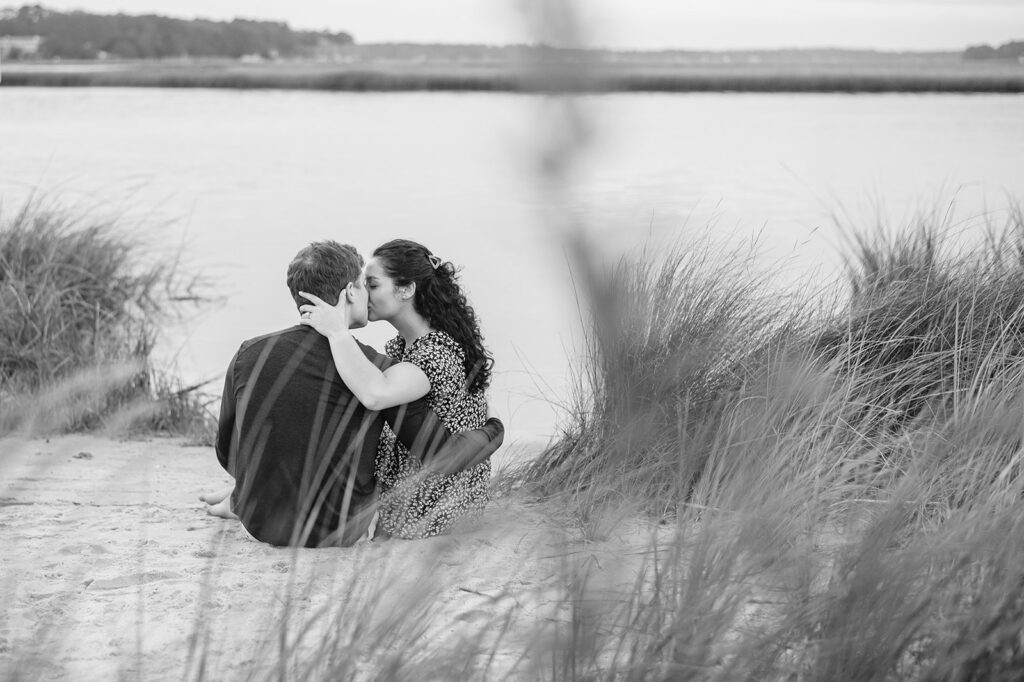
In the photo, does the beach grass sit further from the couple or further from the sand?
the couple

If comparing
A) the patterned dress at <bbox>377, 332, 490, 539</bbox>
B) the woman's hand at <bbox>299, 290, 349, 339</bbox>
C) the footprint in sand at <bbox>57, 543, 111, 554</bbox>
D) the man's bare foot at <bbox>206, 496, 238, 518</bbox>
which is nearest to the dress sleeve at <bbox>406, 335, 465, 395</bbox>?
the patterned dress at <bbox>377, 332, 490, 539</bbox>

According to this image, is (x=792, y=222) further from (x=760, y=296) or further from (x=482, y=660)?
(x=482, y=660)

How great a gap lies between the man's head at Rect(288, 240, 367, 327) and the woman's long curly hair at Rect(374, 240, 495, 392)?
0.13 meters

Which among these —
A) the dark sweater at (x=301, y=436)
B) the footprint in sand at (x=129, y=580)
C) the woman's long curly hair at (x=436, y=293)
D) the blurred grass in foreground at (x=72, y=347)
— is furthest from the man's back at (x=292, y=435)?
the blurred grass in foreground at (x=72, y=347)

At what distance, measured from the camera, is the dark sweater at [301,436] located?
9.13 ft

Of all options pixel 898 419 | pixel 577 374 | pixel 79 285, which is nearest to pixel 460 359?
pixel 577 374

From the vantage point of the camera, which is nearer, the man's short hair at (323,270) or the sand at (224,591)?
the sand at (224,591)

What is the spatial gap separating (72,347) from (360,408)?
264 cm

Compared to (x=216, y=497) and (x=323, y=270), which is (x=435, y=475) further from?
(x=216, y=497)

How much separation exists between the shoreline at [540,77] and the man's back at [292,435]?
2.18 m

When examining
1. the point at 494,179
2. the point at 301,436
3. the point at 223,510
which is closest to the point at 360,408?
the point at 301,436

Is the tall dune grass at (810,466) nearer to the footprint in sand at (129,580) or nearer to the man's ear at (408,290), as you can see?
the man's ear at (408,290)

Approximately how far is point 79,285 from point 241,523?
351 cm

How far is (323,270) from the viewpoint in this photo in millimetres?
2729
